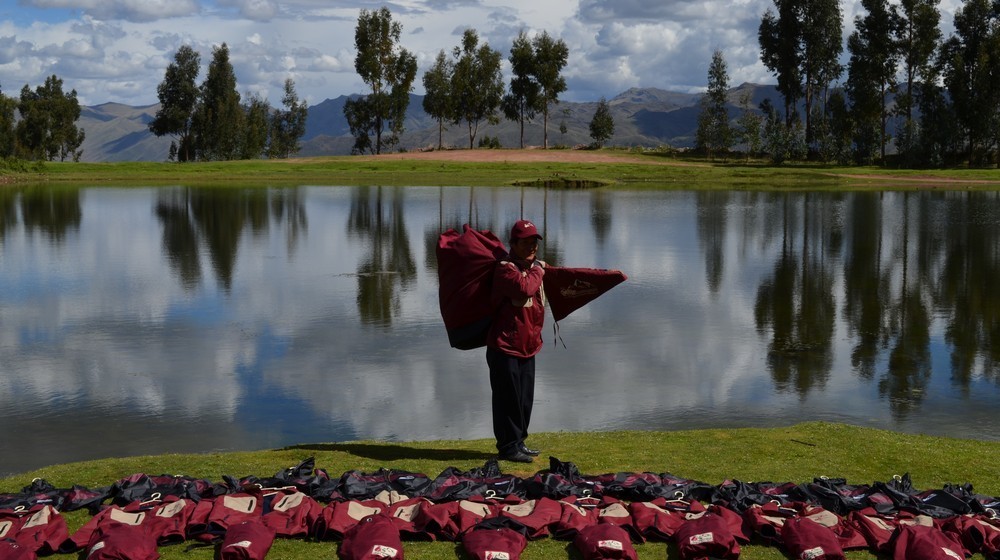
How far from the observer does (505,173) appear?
99.0m

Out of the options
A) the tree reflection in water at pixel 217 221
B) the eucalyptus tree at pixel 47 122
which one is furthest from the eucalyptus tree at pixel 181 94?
the tree reflection in water at pixel 217 221

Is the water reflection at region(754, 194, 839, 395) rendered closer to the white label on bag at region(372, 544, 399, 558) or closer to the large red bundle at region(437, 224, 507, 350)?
the large red bundle at region(437, 224, 507, 350)

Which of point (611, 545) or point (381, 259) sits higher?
point (381, 259)

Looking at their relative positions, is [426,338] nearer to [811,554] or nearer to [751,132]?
[811,554]

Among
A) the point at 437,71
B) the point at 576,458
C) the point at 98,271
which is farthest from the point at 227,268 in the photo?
the point at 437,71

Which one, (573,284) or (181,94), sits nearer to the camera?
(573,284)

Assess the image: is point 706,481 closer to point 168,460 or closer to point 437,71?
point 168,460

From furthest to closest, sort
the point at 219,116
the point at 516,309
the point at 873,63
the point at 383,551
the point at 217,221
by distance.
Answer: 1. the point at 219,116
2. the point at 873,63
3. the point at 217,221
4. the point at 516,309
5. the point at 383,551

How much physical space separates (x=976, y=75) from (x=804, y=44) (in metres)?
23.4

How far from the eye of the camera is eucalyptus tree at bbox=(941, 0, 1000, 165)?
10200 cm

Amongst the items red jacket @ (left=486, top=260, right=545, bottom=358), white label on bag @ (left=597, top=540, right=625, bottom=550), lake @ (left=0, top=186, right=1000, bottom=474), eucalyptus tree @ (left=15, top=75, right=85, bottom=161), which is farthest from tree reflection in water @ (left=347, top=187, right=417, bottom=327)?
eucalyptus tree @ (left=15, top=75, right=85, bottom=161)

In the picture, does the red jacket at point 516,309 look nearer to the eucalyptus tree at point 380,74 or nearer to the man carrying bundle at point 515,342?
the man carrying bundle at point 515,342

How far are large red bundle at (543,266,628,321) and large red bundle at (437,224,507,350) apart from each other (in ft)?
2.45

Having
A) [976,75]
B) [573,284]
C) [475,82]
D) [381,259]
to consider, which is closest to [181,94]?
[475,82]
